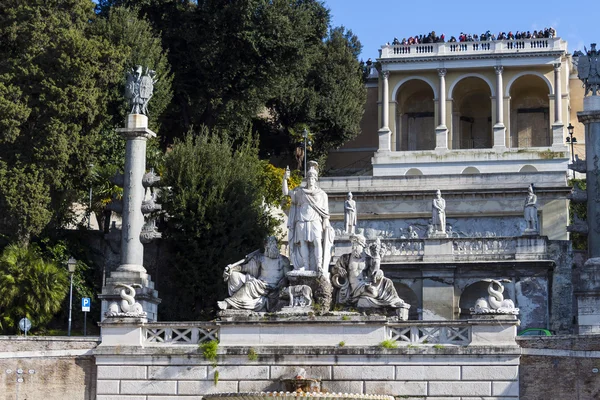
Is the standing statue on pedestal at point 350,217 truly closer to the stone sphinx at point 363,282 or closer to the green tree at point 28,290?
the green tree at point 28,290

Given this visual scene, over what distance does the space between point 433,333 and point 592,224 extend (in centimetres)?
872

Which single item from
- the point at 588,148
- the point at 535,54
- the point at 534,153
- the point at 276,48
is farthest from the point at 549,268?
the point at 535,54

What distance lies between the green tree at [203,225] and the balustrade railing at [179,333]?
9.23 metres

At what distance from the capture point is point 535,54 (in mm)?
65438

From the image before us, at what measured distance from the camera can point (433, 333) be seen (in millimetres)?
31906

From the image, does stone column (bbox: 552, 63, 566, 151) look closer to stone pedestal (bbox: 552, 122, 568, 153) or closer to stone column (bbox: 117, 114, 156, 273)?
stone pedestal (bbox: 552, 122, 568, 153)

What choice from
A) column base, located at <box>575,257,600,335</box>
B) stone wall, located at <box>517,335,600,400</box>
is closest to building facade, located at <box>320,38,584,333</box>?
column base, located at <box>575,257,600,335</box>

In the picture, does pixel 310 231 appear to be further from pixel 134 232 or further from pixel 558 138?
pixel 558 138

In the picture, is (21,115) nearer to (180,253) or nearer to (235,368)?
(180,253)

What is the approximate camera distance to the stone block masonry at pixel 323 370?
31250mm

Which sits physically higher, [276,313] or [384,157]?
[384,157]

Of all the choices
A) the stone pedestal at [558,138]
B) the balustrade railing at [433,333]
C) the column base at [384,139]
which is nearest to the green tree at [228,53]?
the column base at [384,139]

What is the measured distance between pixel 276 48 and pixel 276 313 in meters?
21.1

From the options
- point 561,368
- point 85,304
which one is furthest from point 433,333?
point 85,304
